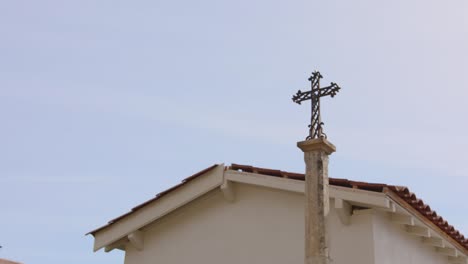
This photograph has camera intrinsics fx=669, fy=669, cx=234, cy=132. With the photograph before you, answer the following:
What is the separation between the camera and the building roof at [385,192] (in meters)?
9.47

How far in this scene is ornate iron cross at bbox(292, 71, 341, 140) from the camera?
26.2 ft

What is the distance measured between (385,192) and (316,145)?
1.98 meters

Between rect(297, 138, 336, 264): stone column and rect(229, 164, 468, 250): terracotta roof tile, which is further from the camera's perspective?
rect(229, 164, 468, 250): terracotta roof tile

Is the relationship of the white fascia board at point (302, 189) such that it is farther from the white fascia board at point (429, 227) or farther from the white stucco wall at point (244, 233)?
the white stucco wall at point (244, 233)

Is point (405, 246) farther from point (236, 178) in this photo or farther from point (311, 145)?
point (311, 145)

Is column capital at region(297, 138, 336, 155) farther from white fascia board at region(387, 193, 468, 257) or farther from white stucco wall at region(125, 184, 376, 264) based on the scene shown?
white stucco wall at region(125, 184, 376, 264)

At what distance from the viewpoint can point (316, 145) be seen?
7.87m

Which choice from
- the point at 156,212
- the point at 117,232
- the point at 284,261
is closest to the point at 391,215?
the point at 284,261

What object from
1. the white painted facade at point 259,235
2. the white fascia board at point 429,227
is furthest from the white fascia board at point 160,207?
the white fascia board at point 429,227

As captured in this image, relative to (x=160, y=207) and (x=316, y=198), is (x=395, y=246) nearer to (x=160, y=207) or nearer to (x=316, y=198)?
(x=316, y=198)

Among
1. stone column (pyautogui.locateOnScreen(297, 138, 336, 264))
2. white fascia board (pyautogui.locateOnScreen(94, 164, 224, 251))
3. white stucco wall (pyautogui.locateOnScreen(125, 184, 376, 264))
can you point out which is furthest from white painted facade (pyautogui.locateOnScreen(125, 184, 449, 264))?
stone column (pyautogui.locateOnScreen(297, 138, 336, 264))

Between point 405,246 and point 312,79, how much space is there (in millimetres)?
3954

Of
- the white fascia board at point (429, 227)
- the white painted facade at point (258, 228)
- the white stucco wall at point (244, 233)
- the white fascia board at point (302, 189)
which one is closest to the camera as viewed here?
the white fascia board at point (302, 189)

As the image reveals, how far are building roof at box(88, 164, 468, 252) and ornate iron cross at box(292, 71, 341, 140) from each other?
1.91 metres
